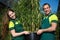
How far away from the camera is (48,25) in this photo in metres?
4.73

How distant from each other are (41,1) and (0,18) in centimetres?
69

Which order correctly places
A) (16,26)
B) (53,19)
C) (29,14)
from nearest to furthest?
(53,19)
(16,26)
(29,14)

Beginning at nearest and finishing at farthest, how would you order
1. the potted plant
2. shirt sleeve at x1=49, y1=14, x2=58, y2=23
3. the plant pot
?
shirt sleeve at x1=49, y1=14, x2=58, y2=23
the plant pot
the potted plant

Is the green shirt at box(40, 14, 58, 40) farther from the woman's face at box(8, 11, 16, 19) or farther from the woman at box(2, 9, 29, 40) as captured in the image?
the woman's face at box(8, 11, 16, 19)

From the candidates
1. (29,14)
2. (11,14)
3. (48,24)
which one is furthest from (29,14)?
(48,24)

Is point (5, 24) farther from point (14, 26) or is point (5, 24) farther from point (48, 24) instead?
point (48, 24)

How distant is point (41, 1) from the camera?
491cm

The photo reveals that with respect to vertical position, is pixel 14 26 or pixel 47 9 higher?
pixel 47 9

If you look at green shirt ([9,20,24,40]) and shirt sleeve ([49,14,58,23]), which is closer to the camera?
shirt sleeve ([49,14,58,23])

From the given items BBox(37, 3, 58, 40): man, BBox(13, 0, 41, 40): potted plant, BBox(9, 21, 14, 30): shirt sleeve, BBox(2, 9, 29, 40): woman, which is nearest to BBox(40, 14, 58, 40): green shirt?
BBox(37, 3, 58, 40): man

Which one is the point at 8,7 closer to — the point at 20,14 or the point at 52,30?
the point at 20,14

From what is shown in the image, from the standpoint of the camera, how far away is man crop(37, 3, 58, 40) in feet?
15.4

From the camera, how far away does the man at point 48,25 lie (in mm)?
4691

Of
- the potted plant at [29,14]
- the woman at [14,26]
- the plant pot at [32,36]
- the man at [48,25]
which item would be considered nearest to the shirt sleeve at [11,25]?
the woman at [14,26]
